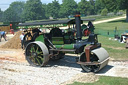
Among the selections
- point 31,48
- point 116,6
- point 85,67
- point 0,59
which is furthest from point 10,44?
point 116,6

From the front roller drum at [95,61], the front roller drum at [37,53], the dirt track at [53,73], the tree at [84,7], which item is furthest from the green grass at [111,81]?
the tree at [84,7]

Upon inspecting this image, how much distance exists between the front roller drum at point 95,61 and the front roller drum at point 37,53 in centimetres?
184

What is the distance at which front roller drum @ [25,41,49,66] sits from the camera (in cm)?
920

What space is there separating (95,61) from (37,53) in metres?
3.02

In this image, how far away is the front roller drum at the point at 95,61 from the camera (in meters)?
7.95

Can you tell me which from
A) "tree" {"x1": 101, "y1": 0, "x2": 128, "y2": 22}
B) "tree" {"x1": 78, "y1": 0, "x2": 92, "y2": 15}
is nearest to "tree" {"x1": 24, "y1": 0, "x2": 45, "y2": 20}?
"tree" {"x1": 78, "y1": 0, "x2": 92, "y2": 15}

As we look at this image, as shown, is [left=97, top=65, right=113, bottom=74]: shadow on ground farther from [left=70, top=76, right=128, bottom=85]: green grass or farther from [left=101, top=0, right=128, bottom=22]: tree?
[left=101, top=0, right=128, bottom=22]: tree

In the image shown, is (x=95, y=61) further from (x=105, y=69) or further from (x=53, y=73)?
(x=53, y=73)

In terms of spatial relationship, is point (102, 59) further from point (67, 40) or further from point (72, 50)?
point (67, 40)

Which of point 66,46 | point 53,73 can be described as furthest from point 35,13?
point 53,73

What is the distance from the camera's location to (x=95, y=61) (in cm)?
820

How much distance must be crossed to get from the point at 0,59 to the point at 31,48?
128 inches

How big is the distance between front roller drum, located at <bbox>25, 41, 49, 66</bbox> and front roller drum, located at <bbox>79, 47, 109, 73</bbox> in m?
1.84

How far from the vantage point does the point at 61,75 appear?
8148 mm
